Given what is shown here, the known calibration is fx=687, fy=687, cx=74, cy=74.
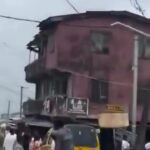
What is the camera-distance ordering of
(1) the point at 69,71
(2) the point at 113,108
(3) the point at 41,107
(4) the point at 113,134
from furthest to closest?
(3) the point at 41,107 → (1) the point at 69,71 → (4) the point at 113,134 → (2) the point at 113,108

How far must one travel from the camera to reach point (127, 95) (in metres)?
44.3

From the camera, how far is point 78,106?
1665 inches

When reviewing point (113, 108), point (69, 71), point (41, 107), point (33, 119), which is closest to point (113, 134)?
point (113, 108)

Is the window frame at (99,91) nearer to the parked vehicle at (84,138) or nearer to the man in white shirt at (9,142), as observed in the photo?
the parked vehicle at (84,138)

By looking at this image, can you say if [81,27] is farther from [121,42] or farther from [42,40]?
[42,40]

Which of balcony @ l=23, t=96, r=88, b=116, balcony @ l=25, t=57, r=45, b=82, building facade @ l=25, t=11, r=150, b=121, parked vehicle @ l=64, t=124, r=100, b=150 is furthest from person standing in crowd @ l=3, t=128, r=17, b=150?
balcony @ l=25, t=57, r=45, b=82

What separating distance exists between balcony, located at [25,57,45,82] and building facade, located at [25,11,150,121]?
2731 millimetres

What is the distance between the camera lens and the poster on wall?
42.1 m

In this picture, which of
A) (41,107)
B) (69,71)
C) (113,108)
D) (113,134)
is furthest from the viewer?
(41,107)

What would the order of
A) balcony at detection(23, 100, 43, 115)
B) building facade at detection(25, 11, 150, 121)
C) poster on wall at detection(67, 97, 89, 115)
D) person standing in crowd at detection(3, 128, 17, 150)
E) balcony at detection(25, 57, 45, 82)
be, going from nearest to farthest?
person standing in crowd at detection(3, 128, 17, 150), poster on wall at detection(67, 97, 89, 115), building facade at detection(25, 11, 150, 121), balcony at detection(25, 57, 45, 82), balcony at detection(23, 100, 43, 115)

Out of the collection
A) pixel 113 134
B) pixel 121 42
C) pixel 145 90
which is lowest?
pixel 113 134

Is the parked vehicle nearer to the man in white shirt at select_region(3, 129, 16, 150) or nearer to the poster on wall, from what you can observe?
the man in white shirt at select_region(3, 129, 16, 150)

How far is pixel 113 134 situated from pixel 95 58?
12206 millimetres

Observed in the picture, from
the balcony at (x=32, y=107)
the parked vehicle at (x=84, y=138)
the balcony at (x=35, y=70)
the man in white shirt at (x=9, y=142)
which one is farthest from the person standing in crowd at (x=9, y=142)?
the balcony at (x=32, y=107)
